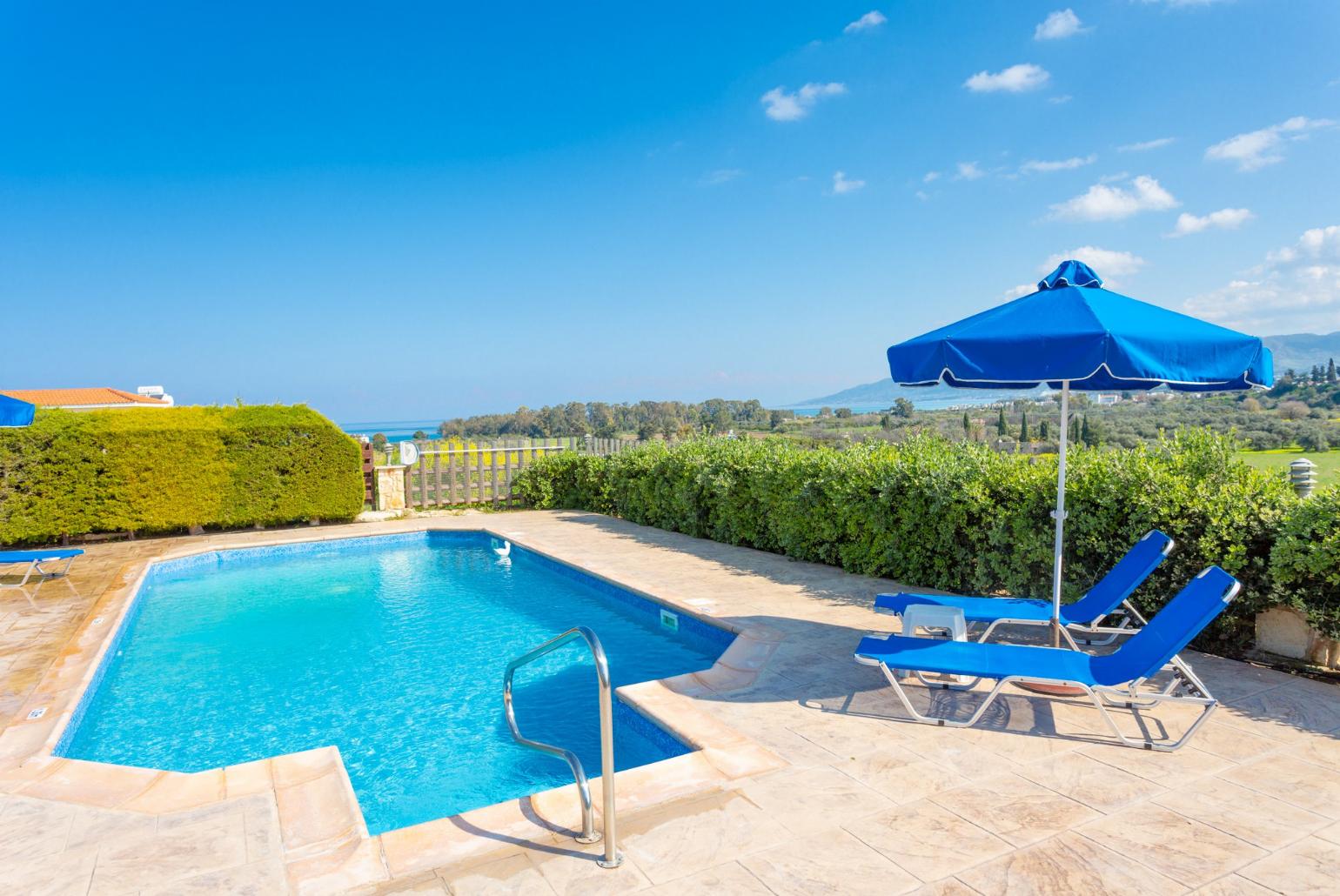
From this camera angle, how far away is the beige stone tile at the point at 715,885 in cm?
276

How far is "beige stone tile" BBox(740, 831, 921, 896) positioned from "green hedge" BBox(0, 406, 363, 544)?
1317cm

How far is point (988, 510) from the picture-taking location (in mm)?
6809

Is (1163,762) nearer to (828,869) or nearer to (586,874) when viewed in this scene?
(828,869)

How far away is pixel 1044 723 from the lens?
4.37 metres

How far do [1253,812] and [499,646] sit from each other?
6.11 metres

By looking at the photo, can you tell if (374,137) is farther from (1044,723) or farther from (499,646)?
(1044,723)

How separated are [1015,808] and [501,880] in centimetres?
233

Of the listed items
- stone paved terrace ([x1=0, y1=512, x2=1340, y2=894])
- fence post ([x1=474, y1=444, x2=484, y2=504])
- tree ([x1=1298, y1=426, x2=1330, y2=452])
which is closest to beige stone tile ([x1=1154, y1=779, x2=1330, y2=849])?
stone paved terrace ([x1=0, y1=512, x2=1340, y2=894])

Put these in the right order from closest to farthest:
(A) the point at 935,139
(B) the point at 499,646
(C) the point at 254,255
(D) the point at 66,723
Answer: (D) the point at 66,723, (B) the point at 499,646, (A) the point at 935,139, (C) the point at 254,255

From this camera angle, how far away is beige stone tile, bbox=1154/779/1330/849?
10.1 ft

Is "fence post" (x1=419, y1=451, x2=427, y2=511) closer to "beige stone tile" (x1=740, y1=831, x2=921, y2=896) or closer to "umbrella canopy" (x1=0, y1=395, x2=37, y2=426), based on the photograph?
"umbrella canopy" (x1=0, y1=395, x2=37, y2=426)

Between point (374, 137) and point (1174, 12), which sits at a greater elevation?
point (374, 137)

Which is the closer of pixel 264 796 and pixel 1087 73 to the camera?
pixel 264 796

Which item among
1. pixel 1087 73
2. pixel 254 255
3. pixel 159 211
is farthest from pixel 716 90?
pixel 254 255
